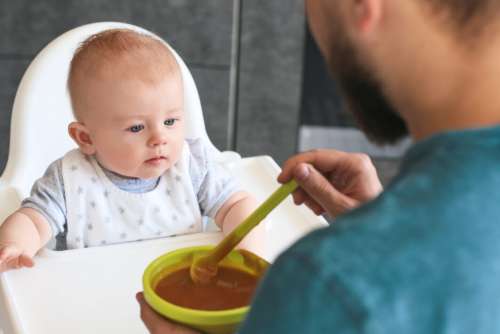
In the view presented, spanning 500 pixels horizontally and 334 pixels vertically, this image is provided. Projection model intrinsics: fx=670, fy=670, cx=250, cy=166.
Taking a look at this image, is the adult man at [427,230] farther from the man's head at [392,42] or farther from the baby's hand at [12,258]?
the baby's hand at [12,258]

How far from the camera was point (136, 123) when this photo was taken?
38.3 inches

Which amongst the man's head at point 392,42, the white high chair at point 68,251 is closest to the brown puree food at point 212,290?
the white high chair at point 68,251

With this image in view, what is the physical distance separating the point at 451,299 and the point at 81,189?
71 cm

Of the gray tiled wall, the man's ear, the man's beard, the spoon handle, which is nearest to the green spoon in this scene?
the spoon handle

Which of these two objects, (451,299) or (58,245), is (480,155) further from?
(58,245)

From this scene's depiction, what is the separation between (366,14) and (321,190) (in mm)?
406

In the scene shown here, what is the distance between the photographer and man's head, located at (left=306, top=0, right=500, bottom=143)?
49 cm

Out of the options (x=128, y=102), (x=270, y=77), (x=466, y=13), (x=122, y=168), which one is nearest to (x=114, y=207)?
(x=122, y=168)

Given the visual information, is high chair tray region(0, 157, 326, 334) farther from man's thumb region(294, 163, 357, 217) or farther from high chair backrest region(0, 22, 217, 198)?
high chair backrest region(0, 22, 217, 198)

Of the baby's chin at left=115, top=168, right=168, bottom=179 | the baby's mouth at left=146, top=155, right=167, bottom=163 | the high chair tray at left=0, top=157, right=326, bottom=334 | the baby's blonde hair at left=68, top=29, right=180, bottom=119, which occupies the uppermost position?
the baby's blonde hair at left=68, top=29, right=180, bottom=119

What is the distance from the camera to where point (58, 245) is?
1.04 meters

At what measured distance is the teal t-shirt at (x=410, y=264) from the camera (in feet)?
1.29

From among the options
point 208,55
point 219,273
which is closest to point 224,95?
point 208,55

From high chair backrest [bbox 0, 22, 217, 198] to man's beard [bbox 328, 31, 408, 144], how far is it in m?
0.66
